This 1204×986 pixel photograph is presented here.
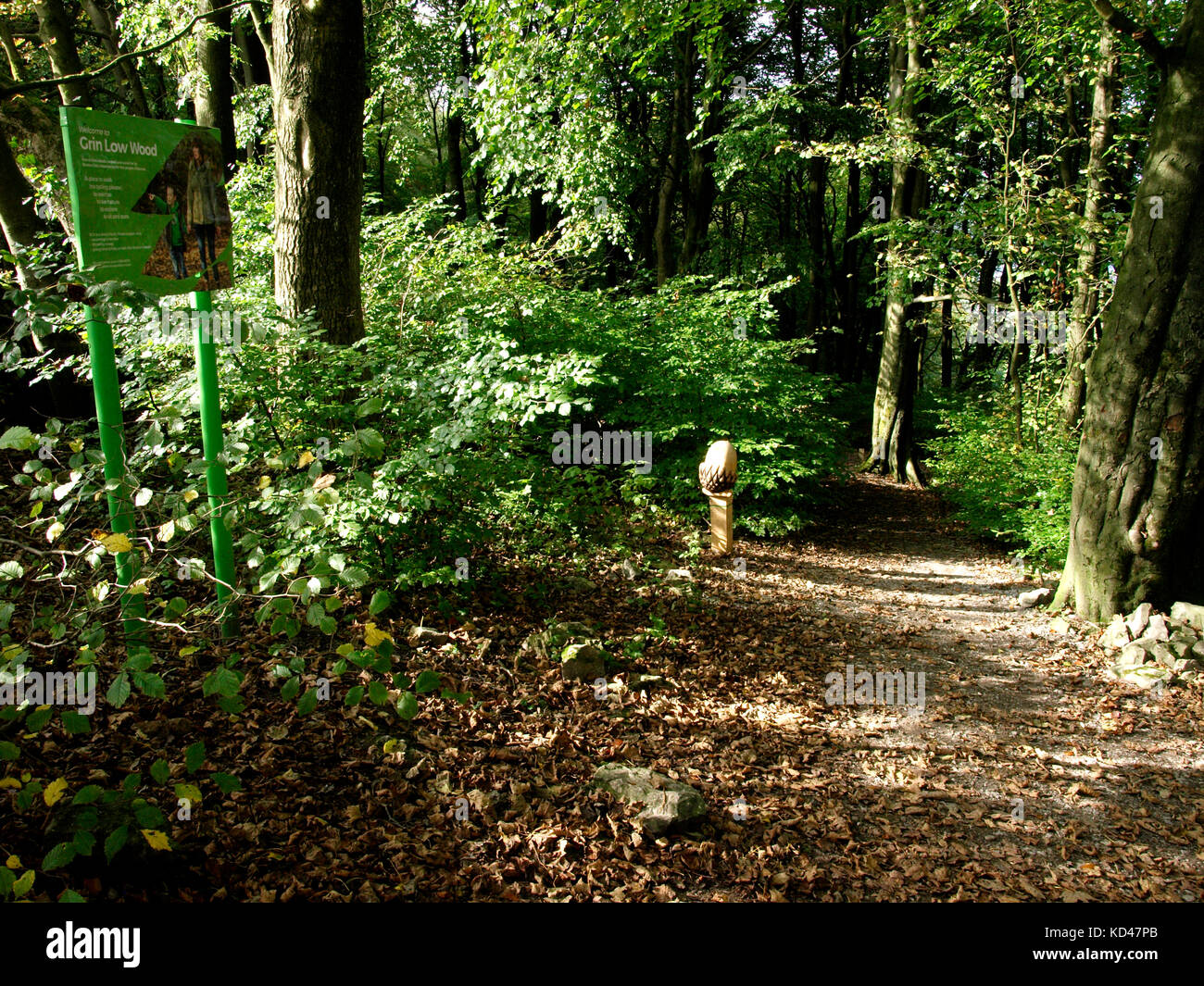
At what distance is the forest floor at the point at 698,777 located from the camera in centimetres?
314

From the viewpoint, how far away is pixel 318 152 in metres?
5.55

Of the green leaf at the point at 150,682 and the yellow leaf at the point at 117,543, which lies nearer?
the green leaf at the point at 150,682

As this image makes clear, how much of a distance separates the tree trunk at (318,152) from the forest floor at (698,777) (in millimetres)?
2739

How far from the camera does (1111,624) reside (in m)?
6.09

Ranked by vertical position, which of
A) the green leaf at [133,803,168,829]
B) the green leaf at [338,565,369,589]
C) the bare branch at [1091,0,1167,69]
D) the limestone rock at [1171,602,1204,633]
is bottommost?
the limestone rock at [1171,602,1204,633]

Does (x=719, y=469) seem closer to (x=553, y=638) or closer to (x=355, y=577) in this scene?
(x=553, y=638)

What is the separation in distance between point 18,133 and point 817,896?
9856 millimetres

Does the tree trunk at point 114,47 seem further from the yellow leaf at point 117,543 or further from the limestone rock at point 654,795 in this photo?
the limestone rock at point 654,795

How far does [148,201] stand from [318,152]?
2208 mm

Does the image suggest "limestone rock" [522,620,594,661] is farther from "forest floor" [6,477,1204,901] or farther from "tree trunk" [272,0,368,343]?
"tree trunk" [272,0,368,343]

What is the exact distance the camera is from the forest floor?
3.14 m

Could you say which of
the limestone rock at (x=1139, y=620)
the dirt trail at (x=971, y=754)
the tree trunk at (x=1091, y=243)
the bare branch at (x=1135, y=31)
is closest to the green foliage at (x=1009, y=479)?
the tree trunk at (x=1091, y=243)

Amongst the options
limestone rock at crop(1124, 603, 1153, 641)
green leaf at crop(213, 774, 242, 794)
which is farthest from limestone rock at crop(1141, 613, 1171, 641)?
green leaf at crop(213, 774, 242, 794)

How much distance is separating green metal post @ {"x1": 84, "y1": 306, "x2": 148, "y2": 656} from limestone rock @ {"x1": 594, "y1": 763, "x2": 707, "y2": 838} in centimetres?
225
